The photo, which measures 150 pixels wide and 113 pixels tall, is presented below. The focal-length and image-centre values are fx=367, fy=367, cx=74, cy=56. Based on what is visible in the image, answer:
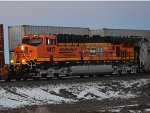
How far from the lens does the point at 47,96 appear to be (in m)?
21.7

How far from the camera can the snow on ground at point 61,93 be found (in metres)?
20.0

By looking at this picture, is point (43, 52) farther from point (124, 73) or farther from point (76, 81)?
point (124, 73)

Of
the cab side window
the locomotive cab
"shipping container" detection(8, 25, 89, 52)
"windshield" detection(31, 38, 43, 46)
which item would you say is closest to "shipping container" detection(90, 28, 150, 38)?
"shipping container" detection(8, 25, 89, 52)

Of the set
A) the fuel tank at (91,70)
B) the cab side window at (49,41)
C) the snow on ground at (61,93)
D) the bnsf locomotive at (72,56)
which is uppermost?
the cab side window at (49,41)

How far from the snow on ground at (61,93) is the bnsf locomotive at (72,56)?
14.1 ft

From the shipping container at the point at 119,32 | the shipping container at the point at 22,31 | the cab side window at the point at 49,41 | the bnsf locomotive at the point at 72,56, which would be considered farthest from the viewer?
A: the shipping container at the point at 119,32

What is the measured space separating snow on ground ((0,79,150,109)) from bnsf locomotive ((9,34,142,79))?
429cm

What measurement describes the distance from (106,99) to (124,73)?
503 inches

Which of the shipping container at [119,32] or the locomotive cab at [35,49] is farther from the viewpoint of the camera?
the shipping container at [119,32]

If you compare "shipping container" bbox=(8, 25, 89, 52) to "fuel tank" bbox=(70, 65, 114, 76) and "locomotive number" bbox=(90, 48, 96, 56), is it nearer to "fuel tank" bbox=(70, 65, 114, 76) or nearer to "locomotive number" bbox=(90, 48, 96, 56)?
"locomotive number" bbox=(90, 48, 96, 56)

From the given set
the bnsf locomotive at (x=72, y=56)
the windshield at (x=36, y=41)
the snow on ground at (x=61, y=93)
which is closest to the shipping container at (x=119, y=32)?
the bnsf locomotive at (x=72, y=56)

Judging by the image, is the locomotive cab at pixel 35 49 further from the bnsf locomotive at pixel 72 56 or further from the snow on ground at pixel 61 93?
the snow on ground at pixel 61 93

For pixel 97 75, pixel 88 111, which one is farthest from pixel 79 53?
pixel 88 111

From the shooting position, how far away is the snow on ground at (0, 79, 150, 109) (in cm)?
2002
